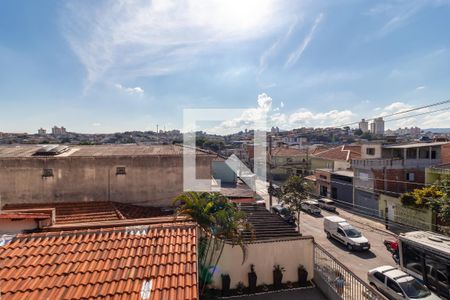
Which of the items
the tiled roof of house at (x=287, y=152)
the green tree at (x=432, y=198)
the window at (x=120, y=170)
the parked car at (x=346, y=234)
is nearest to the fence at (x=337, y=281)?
the parked car at (x=346, y=234)

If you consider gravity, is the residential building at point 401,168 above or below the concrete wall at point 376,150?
below

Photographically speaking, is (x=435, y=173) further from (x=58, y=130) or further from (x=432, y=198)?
(x=58, y=130)

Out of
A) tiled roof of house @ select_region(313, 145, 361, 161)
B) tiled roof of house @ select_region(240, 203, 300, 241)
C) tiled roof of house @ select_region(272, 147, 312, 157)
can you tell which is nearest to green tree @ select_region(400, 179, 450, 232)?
tiled roof of house @ select_region(240, 203, 300, 241)

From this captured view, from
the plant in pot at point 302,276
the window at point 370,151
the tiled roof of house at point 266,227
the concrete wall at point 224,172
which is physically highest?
the window at point 370,151

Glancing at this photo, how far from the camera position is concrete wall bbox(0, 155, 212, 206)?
12.6 meters

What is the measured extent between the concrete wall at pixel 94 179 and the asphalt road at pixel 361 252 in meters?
10.5

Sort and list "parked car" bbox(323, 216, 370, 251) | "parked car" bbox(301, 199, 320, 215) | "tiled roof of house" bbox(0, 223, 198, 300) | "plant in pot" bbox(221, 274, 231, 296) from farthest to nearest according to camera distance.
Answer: "parked car" bbox(301, 199, 320, 215) → "parked car" bbox(323, 216, 370, 251) → "plant in pot" bbox(221, 274, 231, 296) → "tiled roof of house" bbox(0, 223, 198, 300)

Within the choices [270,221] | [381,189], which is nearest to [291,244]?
[270,221]

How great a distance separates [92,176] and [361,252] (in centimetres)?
1705

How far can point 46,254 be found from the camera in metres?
5.85

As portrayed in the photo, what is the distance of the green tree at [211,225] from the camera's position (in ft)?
28.2

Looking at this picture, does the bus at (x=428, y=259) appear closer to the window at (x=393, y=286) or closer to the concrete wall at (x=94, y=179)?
the window at (x=393, y=286)

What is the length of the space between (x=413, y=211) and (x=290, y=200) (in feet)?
33.0

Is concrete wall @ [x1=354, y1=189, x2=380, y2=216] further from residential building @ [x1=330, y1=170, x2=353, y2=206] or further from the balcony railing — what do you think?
the balcony railing
